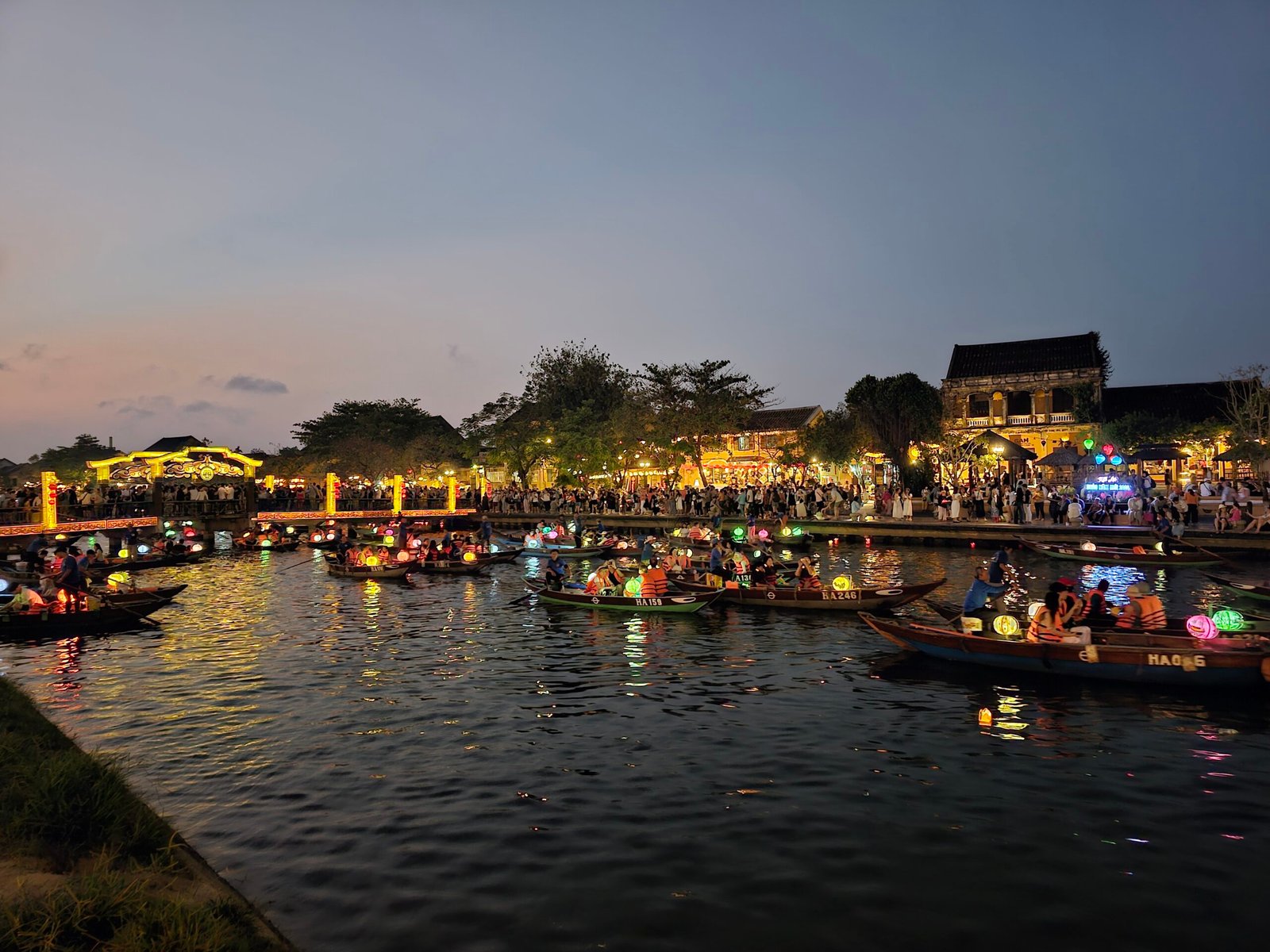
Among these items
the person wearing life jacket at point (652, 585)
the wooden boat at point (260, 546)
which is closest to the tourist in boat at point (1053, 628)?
the person wearing life jacket at point (652, 585)

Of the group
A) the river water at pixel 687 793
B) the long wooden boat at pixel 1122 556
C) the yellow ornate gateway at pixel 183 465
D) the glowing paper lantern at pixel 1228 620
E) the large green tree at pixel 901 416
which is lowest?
the river water at pixel 687 793

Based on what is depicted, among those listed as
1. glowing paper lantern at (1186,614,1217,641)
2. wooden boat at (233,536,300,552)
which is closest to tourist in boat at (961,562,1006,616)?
glowing paper lantern at (1186,614,1217,641)

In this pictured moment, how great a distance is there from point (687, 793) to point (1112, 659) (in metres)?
8.82

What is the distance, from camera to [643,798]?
1074cm

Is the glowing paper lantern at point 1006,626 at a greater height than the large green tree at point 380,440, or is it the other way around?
the large green tree at point 380,440

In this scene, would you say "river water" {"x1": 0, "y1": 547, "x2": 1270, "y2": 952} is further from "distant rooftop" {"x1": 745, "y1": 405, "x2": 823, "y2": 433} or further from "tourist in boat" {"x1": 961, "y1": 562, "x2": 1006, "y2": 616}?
"distant rooftop" {"x1": 745, "y1": 405, "x2": 823, "y2": 433}

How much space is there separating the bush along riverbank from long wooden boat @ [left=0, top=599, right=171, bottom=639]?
1323 cm

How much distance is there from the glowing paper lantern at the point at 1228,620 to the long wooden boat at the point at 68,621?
2439 cm

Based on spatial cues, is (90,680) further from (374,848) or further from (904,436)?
(904,436)

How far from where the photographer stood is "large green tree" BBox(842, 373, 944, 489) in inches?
2124

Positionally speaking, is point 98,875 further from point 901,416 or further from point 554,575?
point 901,416

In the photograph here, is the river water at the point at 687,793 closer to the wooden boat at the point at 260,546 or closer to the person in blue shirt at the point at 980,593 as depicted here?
the person in blue shirt at the point at 980,593

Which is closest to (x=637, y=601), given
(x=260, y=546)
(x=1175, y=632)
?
(x=1175, y=632)

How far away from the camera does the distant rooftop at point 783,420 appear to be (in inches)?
2785
